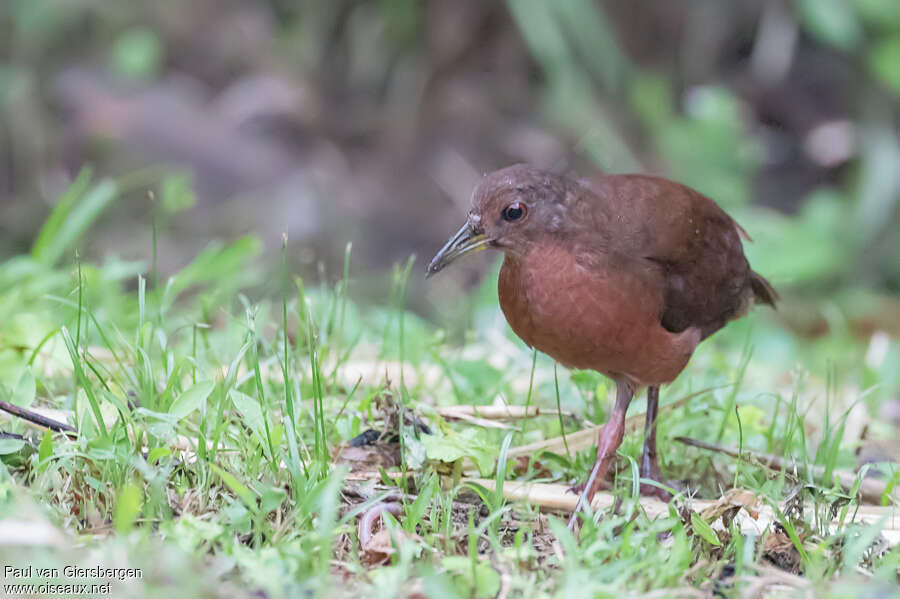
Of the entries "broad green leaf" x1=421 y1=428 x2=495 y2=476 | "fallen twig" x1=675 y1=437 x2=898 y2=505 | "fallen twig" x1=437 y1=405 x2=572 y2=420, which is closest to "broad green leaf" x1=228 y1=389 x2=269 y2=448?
"broad green leaf" x1=421 y1=428 x2=495 y2=476


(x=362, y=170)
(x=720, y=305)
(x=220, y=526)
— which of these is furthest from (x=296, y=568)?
(x=362, y=170)

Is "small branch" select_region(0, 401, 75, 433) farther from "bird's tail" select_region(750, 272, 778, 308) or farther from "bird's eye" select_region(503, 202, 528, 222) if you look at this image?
"bird's tail" select_region(750, 272, 778, 308)

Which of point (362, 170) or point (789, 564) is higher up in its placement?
point (362, 170)

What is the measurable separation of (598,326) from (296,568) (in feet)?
3.69

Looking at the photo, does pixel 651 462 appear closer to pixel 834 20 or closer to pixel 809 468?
pixel 809 468

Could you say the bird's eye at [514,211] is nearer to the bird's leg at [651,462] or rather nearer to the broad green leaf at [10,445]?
the bird's leg at [651,462]

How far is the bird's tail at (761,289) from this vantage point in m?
3.54

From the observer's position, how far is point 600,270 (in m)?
2.81

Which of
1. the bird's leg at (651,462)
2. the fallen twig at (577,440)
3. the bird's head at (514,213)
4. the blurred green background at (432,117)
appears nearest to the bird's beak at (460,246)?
the bird's head at (514,213)

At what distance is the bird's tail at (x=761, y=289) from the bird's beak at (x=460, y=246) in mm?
1159

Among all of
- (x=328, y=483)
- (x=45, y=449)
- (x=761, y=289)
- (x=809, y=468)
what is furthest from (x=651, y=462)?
(x=45, y=449)

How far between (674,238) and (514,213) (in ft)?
1.71

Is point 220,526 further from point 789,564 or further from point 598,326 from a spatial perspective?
point 789,564

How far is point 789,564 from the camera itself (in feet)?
8.02
